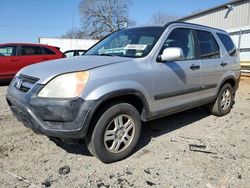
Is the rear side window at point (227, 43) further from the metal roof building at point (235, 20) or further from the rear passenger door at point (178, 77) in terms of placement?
the metal roof building at point (235, 20)

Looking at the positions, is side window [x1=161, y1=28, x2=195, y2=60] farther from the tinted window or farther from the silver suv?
the tinted window

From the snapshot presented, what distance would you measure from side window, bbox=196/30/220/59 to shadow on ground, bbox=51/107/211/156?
1.36 m

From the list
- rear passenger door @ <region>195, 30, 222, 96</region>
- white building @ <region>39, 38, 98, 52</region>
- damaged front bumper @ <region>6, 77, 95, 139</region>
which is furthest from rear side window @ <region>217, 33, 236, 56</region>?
white building @ <region>39, 38, 98, 52</region>

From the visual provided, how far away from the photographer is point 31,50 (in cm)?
1095

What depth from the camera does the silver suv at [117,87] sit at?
3.20m

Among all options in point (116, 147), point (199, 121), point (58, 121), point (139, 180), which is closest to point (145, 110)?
point (116, 147)

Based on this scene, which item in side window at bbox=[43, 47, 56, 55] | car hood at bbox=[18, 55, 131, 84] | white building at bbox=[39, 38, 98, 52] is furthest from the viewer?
white building at bbox=[39, 38, 98, 52]

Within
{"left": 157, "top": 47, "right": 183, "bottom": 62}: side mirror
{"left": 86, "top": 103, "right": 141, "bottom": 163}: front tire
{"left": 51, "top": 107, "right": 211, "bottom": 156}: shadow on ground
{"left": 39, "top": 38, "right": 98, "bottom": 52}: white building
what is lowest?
{"left": 51, "top": 107, "right": 211, "bottom": 156}: shadow on ground

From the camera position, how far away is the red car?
10.2 meters

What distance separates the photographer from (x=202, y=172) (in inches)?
137

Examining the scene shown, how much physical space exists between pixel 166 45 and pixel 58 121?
2020 millimetres

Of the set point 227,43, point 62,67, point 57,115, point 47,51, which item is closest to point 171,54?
point 62,67

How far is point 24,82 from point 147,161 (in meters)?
1.92

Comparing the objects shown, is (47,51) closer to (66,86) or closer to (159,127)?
(159,127)
